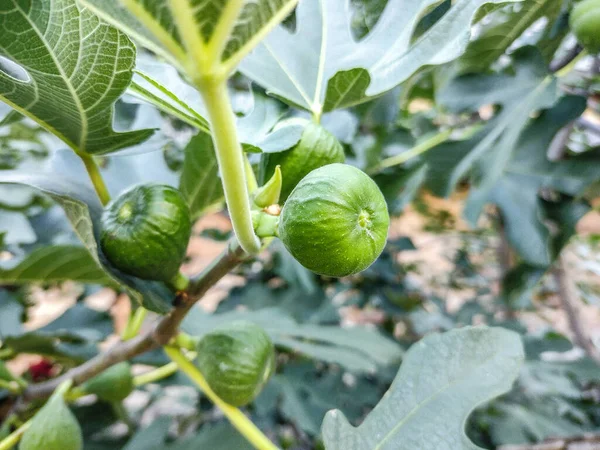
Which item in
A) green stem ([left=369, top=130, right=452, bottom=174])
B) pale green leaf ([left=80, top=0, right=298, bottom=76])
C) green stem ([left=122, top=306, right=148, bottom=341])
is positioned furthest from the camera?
green stem ([left=369, top=130, right=452, bottom=174])

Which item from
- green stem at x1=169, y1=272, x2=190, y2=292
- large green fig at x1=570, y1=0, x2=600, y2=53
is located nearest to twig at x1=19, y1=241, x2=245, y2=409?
green stem at x1=169, y1=272, x2=190, y2=292

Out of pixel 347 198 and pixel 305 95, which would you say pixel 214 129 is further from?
pixel 305 95

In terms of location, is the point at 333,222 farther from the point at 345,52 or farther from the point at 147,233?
the point at 345,52

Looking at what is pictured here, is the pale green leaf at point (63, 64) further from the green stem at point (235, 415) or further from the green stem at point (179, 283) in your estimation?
the green stem at point (235, 415)

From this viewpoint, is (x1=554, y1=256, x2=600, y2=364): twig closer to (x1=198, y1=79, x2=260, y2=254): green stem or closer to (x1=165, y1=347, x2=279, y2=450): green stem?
(x1=165, y1=347, x2=279, y2=450): green stem

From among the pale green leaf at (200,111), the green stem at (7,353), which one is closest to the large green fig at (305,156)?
the pale green leaf at (200,111)

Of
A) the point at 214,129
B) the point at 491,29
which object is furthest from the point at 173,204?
the point at 491,29
